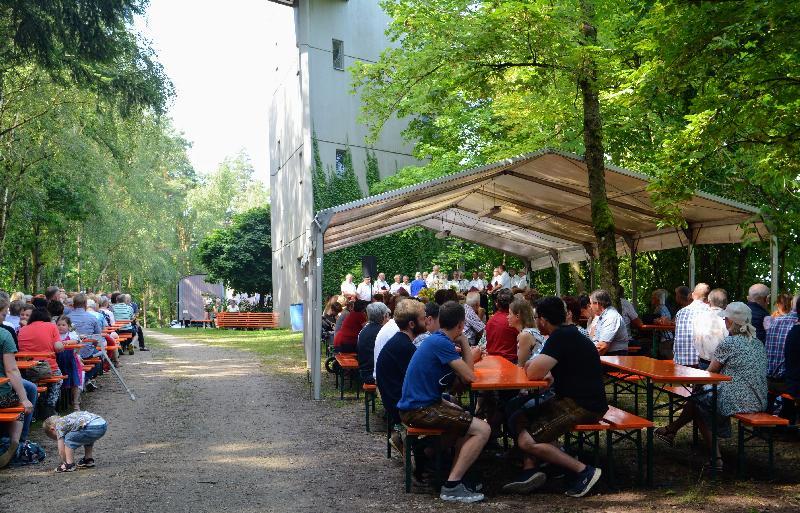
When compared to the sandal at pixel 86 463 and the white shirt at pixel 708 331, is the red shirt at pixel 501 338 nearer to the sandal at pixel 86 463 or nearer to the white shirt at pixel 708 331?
the white shirt at pixel 708 331

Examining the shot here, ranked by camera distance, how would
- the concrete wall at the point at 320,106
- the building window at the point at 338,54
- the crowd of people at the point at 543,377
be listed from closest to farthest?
the crowd of people at the point at 543,377
the concrete wall at the point at 320,106
the building window at the point at 338,54

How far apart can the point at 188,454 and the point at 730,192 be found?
11.3m

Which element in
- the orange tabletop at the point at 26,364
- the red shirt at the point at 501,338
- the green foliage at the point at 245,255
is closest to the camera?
the red shirt at the point at 501,338

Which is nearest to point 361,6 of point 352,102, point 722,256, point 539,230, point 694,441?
point 352,102

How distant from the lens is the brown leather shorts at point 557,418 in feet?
18.2

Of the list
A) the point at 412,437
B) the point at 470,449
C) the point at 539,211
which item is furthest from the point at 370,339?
the point at 539,211

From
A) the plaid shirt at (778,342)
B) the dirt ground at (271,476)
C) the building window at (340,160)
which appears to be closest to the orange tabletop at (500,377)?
the dirt ground at (271,476)

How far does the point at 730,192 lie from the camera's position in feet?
48.2

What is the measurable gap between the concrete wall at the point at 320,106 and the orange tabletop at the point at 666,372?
1869 cm

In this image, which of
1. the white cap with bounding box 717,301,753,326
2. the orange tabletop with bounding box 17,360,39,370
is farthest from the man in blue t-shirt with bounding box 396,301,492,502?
the orange tabletop with bounding box 17,360,39,370

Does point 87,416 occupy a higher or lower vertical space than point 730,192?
lower

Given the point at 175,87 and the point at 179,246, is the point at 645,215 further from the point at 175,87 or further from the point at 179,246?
the point at 179,246

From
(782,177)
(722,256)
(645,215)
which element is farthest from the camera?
(722,256)

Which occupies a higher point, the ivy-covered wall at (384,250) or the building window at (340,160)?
the building window at (340,160)
